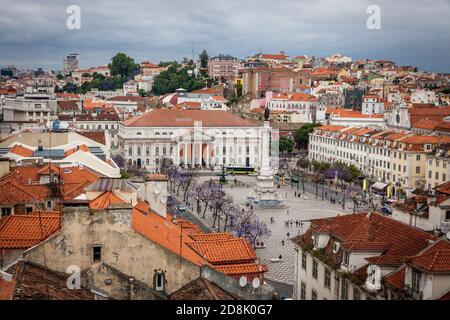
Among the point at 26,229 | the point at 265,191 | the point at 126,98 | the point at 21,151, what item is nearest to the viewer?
the point at 26,229

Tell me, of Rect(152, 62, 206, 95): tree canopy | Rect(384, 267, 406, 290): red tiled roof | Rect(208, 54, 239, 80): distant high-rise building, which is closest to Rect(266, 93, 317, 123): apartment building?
Rect(152, 62, 206, 95): tree canopy

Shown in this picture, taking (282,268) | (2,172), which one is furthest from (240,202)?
(2,172)

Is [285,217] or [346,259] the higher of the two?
[346,259]

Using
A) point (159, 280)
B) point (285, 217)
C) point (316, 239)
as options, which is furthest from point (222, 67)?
point (159, 280)

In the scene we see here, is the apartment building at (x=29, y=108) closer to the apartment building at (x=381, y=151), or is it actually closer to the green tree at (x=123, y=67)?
the apartment building at (x=381, y=151)

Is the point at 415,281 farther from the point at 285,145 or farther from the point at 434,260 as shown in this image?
the point at 285,145

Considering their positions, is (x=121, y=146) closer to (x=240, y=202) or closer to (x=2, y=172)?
(x=240, y=202)

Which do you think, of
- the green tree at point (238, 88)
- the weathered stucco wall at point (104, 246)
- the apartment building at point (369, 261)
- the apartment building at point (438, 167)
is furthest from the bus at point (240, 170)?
the weathered stucco wall at point (104, 246)
